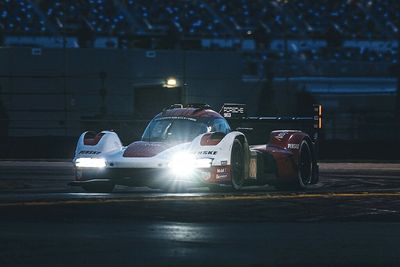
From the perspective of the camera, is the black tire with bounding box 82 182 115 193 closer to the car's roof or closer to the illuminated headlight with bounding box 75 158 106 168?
the illuminated headlight with bounding box 75 158 106 168

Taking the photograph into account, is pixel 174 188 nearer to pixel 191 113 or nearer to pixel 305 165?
pixel 191 113

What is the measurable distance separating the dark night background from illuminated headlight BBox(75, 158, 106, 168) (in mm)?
13008

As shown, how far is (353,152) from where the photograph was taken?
3228 centimetres

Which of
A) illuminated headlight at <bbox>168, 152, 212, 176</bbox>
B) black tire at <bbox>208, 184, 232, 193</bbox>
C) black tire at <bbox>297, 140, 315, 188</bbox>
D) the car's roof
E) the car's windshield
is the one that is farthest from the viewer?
black tire at <bbox>297, 140, 315, 188</bbox>

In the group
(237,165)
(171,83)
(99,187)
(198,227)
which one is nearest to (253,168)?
(237,165)

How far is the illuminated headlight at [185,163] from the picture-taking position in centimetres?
1590

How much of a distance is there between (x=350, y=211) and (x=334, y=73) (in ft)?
144

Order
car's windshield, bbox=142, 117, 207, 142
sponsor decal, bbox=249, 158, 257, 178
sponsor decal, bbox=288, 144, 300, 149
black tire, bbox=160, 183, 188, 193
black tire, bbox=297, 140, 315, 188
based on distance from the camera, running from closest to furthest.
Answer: black tire, bbox=160, 183, 188, 193 < car's windshield, bbox=142, 117, 207, 142 < sponsor decal, bbox=249, 158, 257, 178 < sponsor decal, bbox=288, 144, 300, 149 < black tire, bbox=297, 140, 315, 188

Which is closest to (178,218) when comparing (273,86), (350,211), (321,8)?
(350,211)

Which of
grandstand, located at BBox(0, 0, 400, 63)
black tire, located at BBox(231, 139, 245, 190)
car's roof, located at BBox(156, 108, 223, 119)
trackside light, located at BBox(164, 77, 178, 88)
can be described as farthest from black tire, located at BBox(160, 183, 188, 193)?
grandstand, located at BBox(0, 0, 400, 63)

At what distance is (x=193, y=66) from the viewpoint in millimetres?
44031

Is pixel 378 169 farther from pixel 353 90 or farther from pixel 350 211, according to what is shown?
pixel 353 90

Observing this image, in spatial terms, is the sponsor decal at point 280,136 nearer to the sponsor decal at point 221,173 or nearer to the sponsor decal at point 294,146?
the sponsor decal at point 294,146

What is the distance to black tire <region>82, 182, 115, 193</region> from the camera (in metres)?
16.3
